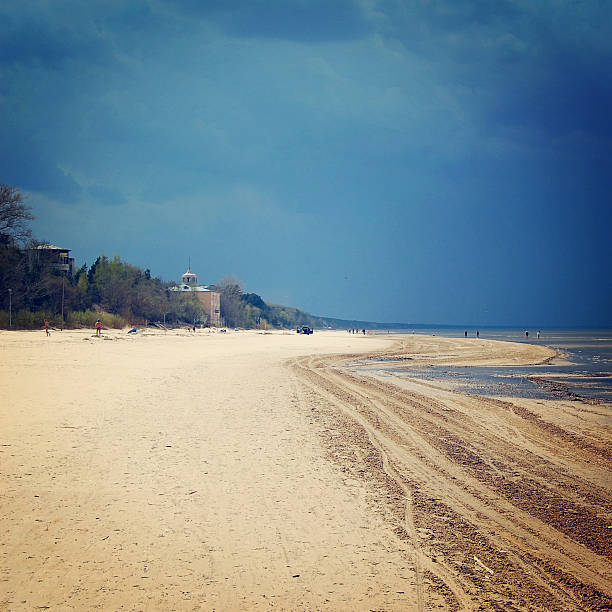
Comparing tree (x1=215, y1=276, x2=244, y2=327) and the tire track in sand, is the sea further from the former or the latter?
tree (x1=215, y1=276, x2=244, y2=327)

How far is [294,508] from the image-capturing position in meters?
5.67

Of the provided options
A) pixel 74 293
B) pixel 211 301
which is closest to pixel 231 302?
pixel 211 301

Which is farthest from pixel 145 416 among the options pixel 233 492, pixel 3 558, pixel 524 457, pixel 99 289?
pixel 99 289

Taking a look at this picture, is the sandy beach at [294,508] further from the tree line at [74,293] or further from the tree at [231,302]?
the tree at [231,302]

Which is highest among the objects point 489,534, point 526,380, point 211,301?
point 211,301

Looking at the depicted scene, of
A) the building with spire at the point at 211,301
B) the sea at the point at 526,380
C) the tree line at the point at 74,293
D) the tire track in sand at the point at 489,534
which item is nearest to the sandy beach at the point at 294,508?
the tire track in sand at the point at 489,534

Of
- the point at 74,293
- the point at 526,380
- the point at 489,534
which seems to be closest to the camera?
the point at 489,534

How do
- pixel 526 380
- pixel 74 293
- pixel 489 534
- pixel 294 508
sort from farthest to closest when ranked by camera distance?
pixel 74 293 → pixel 526 380 → pixel 294 508 → pixel 489 534

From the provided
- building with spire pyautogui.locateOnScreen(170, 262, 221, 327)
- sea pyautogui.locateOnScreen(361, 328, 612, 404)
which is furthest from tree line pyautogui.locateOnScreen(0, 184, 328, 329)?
sea pyautogui.locateOnScreen(361, 328, 612, 404)

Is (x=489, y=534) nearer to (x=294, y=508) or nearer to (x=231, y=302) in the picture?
(x=294, y=508)

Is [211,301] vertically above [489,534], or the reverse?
[211,301]

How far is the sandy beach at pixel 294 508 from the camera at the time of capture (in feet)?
13.0

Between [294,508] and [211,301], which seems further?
[211,301]

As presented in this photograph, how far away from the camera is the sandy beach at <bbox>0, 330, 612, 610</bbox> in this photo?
156 inches
